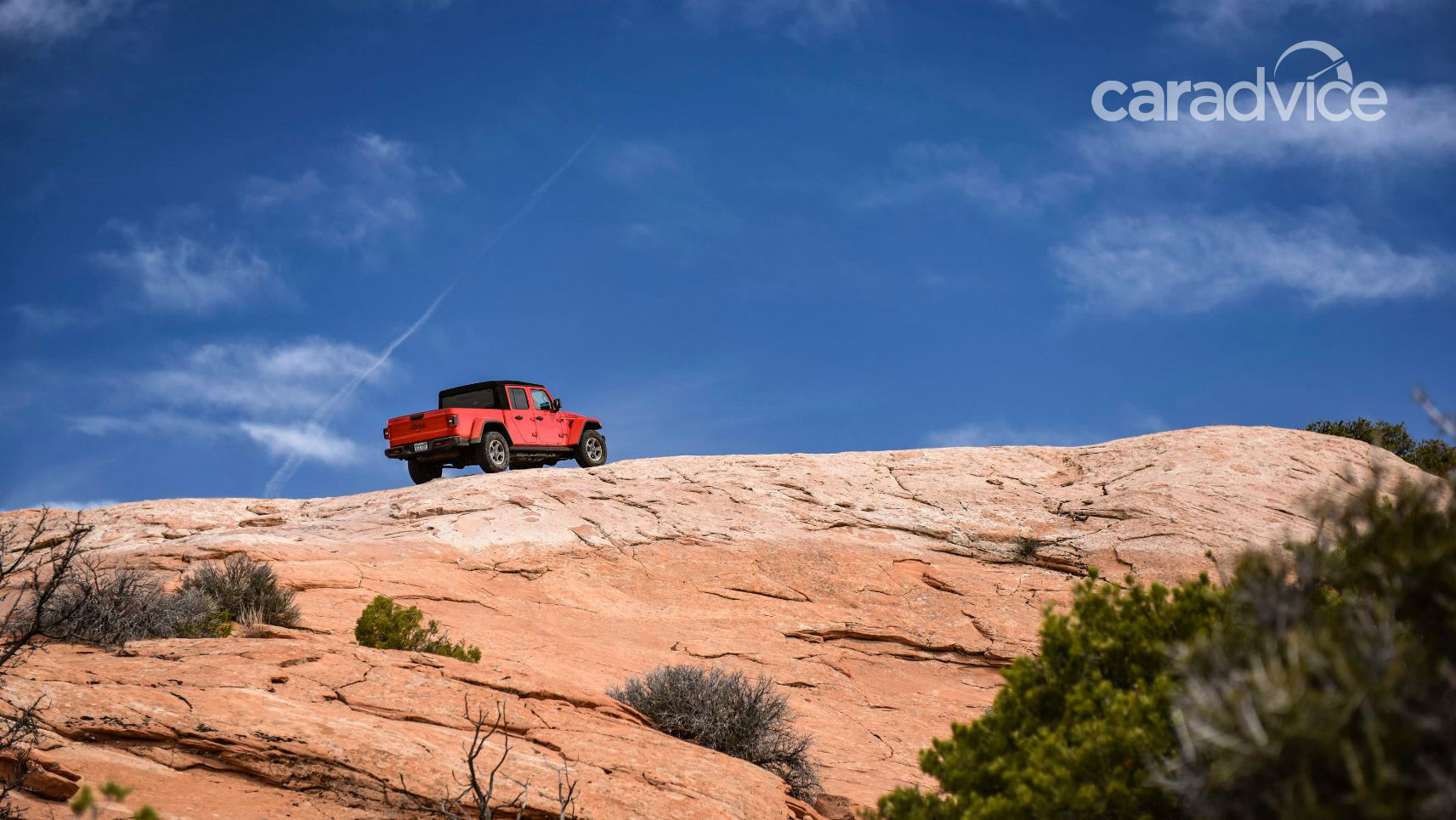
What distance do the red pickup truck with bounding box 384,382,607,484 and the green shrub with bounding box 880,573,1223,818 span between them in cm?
1929

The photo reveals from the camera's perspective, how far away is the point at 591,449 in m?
26.6

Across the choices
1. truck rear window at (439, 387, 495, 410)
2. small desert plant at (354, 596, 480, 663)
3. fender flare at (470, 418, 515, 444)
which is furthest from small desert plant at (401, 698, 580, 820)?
truck rear window at (439, 387, 495, 410)

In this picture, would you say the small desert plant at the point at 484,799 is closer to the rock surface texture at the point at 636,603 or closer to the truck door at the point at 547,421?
the rock surface texture at the point at 636,603

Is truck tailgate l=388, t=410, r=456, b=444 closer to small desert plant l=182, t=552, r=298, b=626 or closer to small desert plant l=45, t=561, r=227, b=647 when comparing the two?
small desert plant l=182, t=552, r=298, b=626

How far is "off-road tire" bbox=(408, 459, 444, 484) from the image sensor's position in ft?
79.0

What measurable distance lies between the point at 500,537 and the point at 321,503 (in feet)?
23.4

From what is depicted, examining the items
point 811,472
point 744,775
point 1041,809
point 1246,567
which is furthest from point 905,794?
point 811,472

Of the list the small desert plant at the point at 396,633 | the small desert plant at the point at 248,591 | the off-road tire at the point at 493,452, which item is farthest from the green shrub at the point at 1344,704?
the off-road tire at the point at 493,452

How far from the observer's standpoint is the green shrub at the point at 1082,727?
388cm

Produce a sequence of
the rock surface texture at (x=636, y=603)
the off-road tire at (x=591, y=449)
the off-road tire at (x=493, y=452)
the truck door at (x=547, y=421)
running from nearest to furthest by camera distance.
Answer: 1. the rock surface texture at (x=636, y=603)
2. the off-road tire at (x=493, y=452)
3. the truck door at (x=547, y=421)
4. the off-road tire at (x=591, y=449)

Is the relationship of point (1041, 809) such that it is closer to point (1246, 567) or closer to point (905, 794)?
point (905, 794)

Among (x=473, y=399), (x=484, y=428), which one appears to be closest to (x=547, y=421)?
(x=473, y=399)

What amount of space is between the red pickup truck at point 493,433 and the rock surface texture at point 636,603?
2.05 meters

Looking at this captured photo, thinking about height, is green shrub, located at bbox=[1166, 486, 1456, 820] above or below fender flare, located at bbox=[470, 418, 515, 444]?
below
